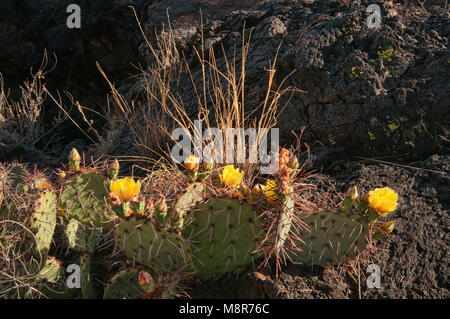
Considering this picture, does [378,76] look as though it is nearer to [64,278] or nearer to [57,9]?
[64,278]

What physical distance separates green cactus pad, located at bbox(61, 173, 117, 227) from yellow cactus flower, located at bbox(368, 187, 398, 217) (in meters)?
1.24

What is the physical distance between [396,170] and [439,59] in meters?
0.84

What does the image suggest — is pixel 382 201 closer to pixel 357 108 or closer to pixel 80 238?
pixel 357 108

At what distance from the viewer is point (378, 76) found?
3248mm

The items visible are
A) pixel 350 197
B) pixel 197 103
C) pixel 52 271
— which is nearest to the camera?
pixel 350 197

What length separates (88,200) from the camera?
2596 millimetres

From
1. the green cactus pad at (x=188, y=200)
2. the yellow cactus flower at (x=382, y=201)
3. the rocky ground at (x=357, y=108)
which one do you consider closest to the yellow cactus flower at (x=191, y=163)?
the green cactus pad at (x=188, y=200)

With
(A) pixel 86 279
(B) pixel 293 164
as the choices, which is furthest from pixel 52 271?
(B) pixel 293 164

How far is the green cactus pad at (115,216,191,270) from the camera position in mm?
2150

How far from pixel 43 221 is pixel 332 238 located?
52.7 inches

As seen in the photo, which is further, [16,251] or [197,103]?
[197,103]

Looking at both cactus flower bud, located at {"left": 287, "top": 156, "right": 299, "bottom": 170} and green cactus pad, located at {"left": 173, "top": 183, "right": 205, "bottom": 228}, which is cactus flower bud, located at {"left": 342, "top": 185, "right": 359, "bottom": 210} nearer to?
cactus flower bud, located at {"left": 287, "top": 156, "right": 299, "bottom": 170}

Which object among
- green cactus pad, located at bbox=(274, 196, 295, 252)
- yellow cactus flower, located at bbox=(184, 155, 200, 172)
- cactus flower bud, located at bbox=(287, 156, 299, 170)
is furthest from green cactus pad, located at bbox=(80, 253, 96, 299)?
cactus flower bud, located at bbox=(287, 156, 299, 170)
